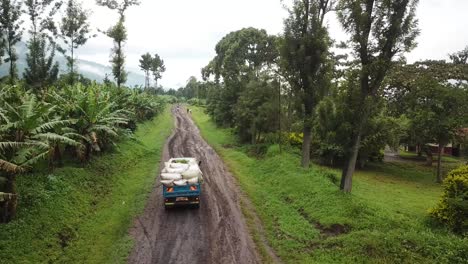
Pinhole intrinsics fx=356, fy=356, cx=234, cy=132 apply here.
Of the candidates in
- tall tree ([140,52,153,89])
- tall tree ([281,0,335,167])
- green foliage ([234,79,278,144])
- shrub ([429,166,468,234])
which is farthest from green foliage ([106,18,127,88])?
tall tree ([140,52,153,89])

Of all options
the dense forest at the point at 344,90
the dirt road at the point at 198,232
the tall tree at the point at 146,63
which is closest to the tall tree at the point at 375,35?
the dense forest at the point at 344,90

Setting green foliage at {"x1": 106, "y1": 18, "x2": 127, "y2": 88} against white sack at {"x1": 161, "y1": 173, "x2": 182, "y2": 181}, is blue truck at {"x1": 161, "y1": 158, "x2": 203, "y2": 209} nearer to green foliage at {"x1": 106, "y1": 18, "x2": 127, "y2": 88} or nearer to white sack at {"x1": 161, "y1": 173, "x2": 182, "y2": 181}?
white sack at {"x1": 161, "y1": 173, "x2": 182, "y2": 181}

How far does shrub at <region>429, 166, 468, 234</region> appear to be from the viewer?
48.2ft

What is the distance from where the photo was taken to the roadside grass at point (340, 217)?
12625mm

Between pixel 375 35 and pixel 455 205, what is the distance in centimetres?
854

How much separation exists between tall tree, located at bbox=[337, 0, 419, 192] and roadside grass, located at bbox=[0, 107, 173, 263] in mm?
12981

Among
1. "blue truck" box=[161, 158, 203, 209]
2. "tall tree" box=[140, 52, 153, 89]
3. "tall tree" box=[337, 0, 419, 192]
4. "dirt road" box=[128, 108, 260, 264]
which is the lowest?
"dirt road" box=[128, 108, 260, 264]

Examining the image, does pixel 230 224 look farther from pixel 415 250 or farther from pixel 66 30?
pixel 66 30

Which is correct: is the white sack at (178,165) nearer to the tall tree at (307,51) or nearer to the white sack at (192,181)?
the white sack at (192,181)

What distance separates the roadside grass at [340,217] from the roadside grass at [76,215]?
6379 mm

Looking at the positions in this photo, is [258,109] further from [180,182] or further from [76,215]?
[76,215]

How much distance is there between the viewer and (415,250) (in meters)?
12.5

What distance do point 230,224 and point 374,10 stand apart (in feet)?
40.6

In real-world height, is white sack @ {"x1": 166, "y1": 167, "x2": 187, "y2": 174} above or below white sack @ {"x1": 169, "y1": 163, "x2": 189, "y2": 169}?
below
